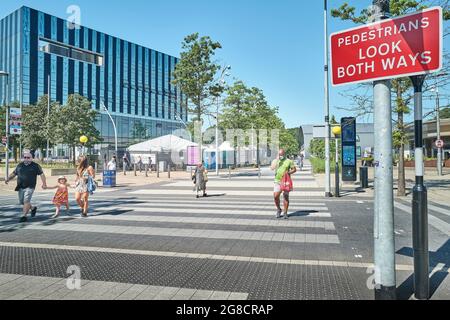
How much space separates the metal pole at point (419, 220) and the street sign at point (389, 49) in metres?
0.45

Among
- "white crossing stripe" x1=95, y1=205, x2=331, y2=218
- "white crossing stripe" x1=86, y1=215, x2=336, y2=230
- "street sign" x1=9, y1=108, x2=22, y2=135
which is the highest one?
"street sign" x1=9, y1=108, x2=22, y2=135

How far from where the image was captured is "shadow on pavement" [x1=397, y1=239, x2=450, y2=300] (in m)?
4.07

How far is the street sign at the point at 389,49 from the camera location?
3418 mm

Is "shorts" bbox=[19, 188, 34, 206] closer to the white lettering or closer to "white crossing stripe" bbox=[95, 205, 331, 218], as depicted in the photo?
"white crossing stripe" bbox=[95, 205, 331, 218]

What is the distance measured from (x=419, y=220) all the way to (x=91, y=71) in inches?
2705

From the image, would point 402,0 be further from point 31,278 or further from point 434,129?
point 434,129

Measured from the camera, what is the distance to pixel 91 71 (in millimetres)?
64875

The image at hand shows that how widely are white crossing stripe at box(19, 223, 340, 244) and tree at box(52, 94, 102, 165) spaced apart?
2884cm

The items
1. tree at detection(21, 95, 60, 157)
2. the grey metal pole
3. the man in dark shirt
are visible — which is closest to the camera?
the grey metal pole

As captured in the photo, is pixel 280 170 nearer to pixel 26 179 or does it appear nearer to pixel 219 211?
pixel 219 211

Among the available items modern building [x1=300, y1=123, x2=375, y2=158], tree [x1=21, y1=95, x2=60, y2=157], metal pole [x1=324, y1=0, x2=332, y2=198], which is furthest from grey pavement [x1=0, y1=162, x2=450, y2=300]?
tree [x1=21, y1=95, x2=60, y2=157]
